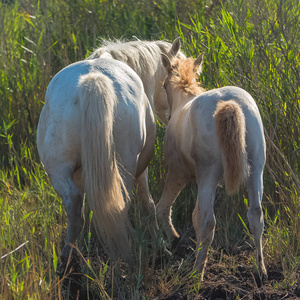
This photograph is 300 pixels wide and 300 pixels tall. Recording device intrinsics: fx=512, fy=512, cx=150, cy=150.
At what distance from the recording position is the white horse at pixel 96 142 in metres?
3.01

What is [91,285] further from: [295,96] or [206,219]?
[295,96]

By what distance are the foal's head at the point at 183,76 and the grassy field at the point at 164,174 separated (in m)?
0.43

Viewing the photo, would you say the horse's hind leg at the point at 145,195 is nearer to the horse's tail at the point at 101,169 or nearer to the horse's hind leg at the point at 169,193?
the horse's hind leg at the point at 169,193

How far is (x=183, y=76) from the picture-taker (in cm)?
390

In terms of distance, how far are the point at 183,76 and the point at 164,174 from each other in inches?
41.7

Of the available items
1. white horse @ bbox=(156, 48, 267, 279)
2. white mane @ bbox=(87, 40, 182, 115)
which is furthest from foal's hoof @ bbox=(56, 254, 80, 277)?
white mane @ bbox=(87, 40, 182, 115)

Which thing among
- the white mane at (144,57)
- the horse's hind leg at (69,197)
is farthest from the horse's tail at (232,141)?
the white mane at (144,57)

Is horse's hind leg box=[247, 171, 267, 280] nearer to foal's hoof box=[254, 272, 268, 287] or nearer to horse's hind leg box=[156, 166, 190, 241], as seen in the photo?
foal's hoof box=[254, 272, 268, 287]

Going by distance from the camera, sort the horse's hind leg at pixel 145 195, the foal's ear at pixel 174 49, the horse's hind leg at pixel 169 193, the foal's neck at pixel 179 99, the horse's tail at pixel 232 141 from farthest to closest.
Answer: the foal's ear at pixel 174 49 → the horse's hind leg at pixel 145 195 → the foal's neck at pixel 179 99 → the horse's hind leg at pixel 169 193 → the horse's tail at pixel 232 141

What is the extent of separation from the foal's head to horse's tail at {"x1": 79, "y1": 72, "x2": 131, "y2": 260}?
985 mm

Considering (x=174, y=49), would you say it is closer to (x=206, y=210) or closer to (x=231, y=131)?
(x=231, y=131)

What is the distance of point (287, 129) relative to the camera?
4.39 metres

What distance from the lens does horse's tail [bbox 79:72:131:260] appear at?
3.00 m

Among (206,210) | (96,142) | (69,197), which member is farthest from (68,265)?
(206,210)
